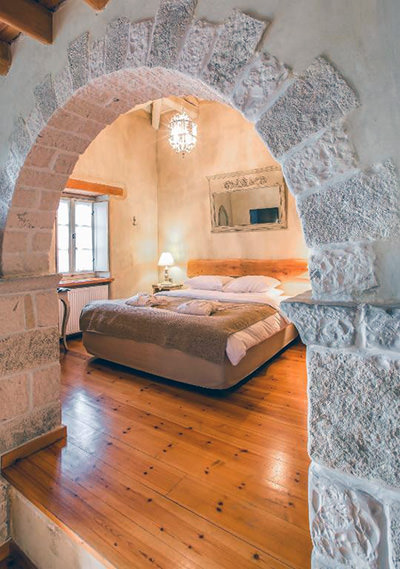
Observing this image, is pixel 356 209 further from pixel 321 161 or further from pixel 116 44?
pixel 116 44

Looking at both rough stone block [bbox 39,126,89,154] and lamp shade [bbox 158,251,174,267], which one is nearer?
rough stone block [bbox 39,126,89,154]

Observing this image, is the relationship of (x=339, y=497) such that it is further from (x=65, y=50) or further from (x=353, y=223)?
(x=65, y=50)

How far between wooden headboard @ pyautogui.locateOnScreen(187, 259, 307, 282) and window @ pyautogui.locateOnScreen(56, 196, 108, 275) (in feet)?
4.64

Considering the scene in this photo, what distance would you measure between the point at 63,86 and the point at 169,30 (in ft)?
2.21

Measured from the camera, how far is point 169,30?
1.14m

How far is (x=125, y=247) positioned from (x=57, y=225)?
1.11 meters

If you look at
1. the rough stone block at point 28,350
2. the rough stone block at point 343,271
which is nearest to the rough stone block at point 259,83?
the rough stone block at point 343,271

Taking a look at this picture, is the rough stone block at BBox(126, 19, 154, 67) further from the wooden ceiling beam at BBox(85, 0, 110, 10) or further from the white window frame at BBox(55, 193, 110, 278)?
the white window frame at BBox(55, 193, 110, 278)

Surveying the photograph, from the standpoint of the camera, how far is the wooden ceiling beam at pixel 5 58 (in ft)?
6.31

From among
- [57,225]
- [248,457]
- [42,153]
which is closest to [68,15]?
[42,153]

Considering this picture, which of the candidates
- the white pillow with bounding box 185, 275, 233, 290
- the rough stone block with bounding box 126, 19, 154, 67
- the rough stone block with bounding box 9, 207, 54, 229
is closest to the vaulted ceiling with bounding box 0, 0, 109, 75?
the rough stone block with bounding box 126, 19, 154, 67

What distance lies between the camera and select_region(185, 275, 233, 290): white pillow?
14.8 feet

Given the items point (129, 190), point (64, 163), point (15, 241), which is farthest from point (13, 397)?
point (129, 190)

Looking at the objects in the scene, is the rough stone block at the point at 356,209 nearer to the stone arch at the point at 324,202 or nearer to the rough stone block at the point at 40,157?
the stone arch at the point at 324,202
